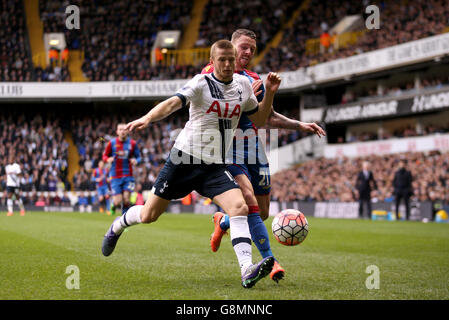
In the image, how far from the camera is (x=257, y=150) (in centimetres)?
706

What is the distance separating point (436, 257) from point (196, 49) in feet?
106

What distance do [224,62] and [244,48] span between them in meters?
1.13

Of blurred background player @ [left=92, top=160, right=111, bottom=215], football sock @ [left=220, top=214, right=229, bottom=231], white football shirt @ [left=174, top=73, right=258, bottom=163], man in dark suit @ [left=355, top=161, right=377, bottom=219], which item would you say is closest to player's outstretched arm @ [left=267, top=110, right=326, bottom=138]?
white football shirt @ [left=174, top=73, right=258, bottom=163]

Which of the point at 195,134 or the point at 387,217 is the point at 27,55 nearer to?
the point at 387,217

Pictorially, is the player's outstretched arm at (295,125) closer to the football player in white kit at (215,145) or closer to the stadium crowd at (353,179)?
the football player in white kit at (215,145)

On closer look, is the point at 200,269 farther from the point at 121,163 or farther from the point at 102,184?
the point at 102,184

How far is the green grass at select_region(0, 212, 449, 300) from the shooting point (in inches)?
216

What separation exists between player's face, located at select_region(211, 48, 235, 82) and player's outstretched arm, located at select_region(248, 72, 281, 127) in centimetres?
48

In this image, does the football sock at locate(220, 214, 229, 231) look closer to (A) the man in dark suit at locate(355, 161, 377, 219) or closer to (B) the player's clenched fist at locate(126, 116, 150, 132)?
(B) the player's clenched fist at locate(126, 116, 150, 132)

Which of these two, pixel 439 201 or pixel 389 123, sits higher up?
pixel 389 123

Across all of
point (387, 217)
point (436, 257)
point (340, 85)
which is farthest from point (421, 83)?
point (436, 257)

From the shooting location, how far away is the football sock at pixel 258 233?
6.38 metres

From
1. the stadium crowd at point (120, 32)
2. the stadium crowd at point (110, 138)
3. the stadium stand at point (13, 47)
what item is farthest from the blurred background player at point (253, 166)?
the stadium stand at point (13, 47)

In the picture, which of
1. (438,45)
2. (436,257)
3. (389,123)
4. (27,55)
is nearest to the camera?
(436,257)
